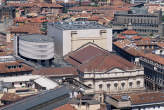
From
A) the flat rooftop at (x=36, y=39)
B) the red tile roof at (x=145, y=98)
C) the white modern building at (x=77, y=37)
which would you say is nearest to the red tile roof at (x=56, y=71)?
the flat rooftop at (x=36, y=39)

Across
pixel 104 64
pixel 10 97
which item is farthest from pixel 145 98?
pixel 104 64

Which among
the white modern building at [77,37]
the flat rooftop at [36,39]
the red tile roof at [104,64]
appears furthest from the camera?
the white modern building at [77,37]

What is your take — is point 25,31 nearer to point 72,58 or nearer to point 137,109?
point 72,58

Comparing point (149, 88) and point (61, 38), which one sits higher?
point (61, 38)

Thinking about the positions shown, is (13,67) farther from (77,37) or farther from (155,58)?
(155,58)

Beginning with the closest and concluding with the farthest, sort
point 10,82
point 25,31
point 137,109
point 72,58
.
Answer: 1. point 137,109
2. point 10,82
3. point 72,58
4. point 25,31

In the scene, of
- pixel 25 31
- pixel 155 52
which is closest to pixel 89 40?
pixel 155 52

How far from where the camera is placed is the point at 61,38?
112062 mm

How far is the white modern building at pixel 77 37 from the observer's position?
4382 inches

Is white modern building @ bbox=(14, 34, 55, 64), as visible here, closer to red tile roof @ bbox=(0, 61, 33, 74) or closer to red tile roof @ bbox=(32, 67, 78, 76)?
red tile roof @ bbox=(32, 67, 78, 76)

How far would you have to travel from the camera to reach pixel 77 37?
112 meters

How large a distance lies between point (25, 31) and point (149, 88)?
57.5 metres

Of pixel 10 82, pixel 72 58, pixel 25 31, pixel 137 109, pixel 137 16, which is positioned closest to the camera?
pixel 137 109

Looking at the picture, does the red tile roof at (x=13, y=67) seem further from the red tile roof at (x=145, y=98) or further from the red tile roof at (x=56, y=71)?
the red tile roof at (x=145, y=98)
